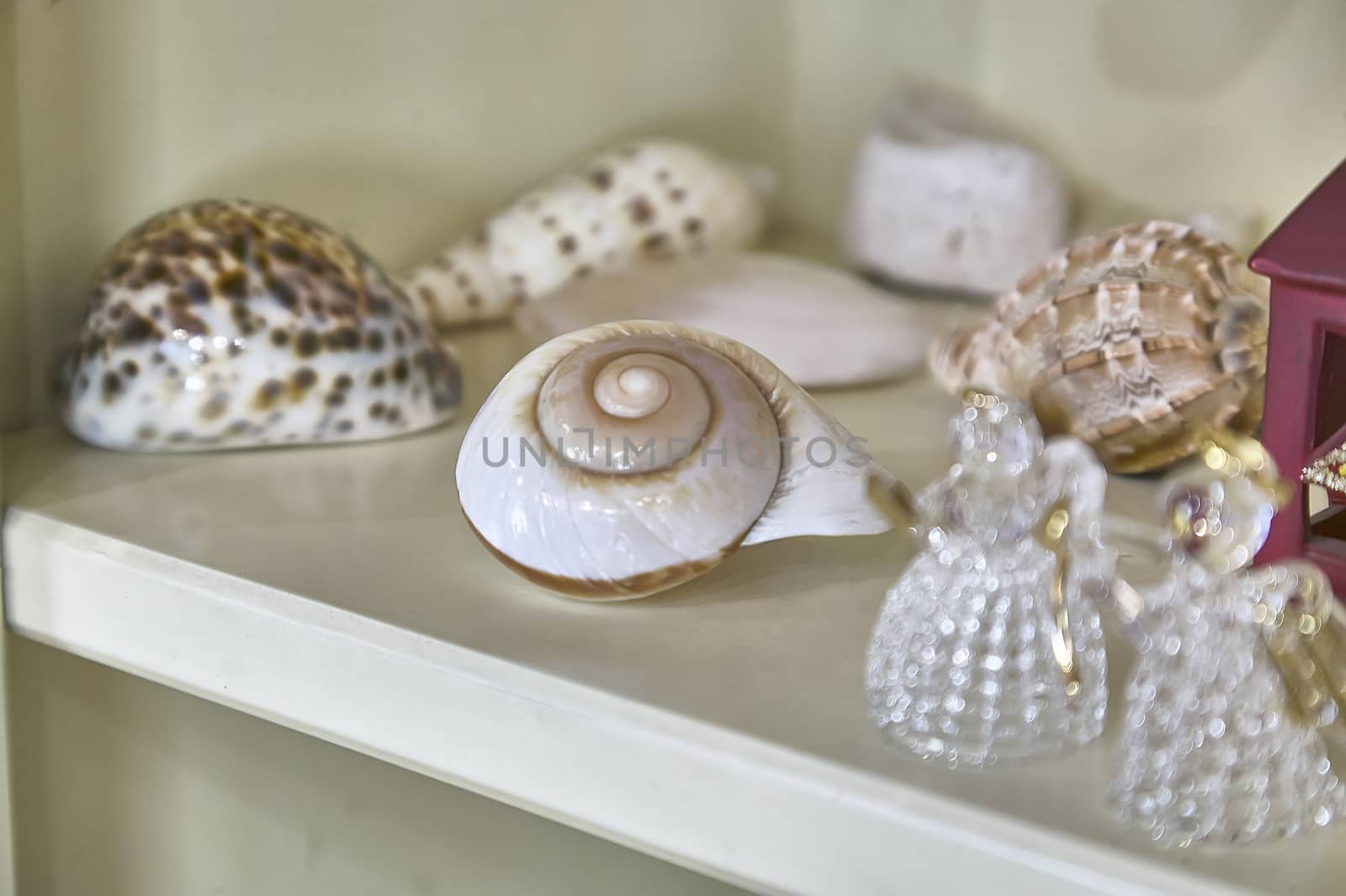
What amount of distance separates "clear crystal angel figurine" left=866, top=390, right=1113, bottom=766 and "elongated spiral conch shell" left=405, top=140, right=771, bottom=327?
44 cm

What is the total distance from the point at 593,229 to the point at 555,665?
0.44m

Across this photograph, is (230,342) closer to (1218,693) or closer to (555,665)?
(555,665)

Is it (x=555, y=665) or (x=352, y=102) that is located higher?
(x=352, y=102)

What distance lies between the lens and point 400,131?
755mm

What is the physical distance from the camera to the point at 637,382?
17.7 inches

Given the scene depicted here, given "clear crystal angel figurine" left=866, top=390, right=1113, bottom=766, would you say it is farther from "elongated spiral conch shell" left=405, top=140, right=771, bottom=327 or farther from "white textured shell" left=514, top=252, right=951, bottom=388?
"elongated spiral conch shell" left=405, top=140, right=771, bottom=327

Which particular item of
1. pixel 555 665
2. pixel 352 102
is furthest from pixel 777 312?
pixel 555 665

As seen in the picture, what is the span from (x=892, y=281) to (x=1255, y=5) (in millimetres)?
264

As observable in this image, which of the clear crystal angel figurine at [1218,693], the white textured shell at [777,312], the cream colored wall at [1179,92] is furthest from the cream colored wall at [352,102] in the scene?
the clear crystal angel figurine at [1218,693]

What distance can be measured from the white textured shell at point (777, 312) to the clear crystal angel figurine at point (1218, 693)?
13.8 inches

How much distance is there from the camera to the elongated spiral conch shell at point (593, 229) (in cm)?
78

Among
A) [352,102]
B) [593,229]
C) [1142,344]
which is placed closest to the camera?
[1142,344]

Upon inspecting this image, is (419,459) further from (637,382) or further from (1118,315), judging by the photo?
(1118,315)

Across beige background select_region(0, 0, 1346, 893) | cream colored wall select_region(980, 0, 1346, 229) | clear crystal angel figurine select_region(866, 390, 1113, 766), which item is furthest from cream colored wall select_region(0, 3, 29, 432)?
cream colored wall select_region(980, 0, 1346, 229)
